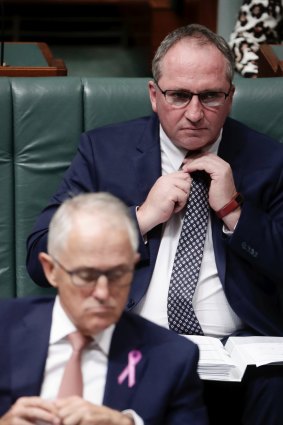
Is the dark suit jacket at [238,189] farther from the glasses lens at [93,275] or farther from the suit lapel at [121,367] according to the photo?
the glasses lens at [93,275]

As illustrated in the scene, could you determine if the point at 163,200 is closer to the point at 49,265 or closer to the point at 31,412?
the point at 49,265

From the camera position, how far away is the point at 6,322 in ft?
5.34

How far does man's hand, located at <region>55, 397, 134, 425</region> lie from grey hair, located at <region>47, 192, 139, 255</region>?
25 centimetres

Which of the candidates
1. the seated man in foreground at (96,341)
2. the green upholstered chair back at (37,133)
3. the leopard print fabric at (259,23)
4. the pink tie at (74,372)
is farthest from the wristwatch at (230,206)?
the leopard print fabric at (259,23)

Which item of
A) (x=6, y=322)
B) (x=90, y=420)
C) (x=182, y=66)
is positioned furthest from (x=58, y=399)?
(x=182, y=66)

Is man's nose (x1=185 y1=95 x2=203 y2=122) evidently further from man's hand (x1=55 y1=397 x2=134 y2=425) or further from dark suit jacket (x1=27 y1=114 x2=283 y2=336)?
man's hand (x1=55 y1=397 x2=134 y2=425)

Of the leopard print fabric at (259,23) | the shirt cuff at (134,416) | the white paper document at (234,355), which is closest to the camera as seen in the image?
the shirt cuff at (134,416)

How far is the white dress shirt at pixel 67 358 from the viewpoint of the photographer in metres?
1.60

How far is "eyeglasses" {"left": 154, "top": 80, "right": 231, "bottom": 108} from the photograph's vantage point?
235cm

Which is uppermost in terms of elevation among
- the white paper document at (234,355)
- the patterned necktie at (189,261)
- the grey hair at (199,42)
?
the grey hair at (199,42)

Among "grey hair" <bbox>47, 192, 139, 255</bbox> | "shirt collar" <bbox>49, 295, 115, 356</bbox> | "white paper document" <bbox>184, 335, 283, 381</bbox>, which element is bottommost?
"white paper document" <bbox>184, 335, 283, 381</bbox>

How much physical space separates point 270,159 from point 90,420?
3.98 feet

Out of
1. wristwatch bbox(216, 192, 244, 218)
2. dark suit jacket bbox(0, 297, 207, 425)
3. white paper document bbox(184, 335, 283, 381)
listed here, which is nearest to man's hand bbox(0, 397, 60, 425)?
dark suit jacket bbox(0, 297, 207, 425)

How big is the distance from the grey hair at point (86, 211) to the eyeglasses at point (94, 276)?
5 cm
